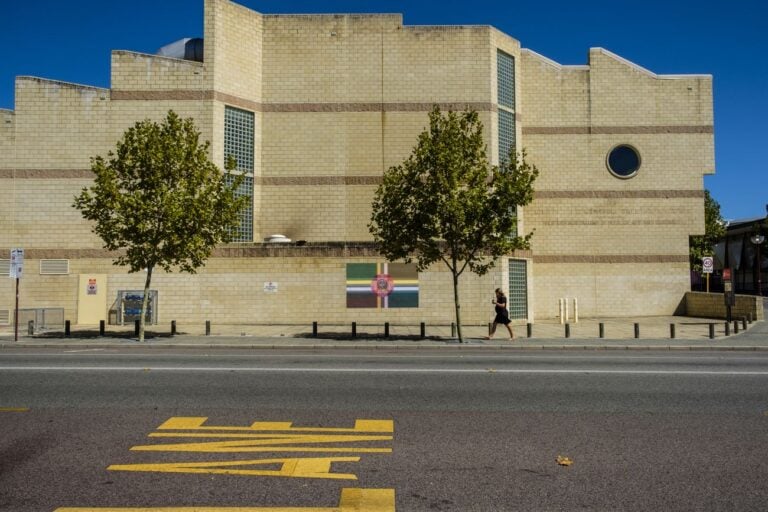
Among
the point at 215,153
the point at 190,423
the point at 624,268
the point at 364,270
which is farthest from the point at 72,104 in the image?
the point at 624,268

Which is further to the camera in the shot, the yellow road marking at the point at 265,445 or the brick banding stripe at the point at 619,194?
the brick banding stripe at the point at 619,194

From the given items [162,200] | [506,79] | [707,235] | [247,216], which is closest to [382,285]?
[247,216]

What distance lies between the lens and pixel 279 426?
739cm

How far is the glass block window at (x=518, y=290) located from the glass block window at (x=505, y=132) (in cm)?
531

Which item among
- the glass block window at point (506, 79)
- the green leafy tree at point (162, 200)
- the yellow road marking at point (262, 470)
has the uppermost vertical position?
the glass block window at point (506, 79)

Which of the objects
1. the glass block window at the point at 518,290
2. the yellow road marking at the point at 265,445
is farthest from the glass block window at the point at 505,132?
the yellow road marking at the point at 265,445

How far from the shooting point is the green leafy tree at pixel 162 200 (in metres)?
19.7

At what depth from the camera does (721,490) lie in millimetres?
5289

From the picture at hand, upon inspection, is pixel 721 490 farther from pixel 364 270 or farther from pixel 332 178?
pixel 332 178

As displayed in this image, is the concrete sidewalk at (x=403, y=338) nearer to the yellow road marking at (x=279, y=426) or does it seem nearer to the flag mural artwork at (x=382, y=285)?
the flag mural artwork at (x=382, y=285)

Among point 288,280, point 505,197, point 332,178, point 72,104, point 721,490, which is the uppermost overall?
point 72,104

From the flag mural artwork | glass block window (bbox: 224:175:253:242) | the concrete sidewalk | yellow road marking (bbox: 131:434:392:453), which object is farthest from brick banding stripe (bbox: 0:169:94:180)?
yellow road marking (bbox: 131:434:392:453)

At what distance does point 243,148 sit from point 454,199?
44.5ft

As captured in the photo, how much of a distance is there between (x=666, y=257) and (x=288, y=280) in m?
19.8
